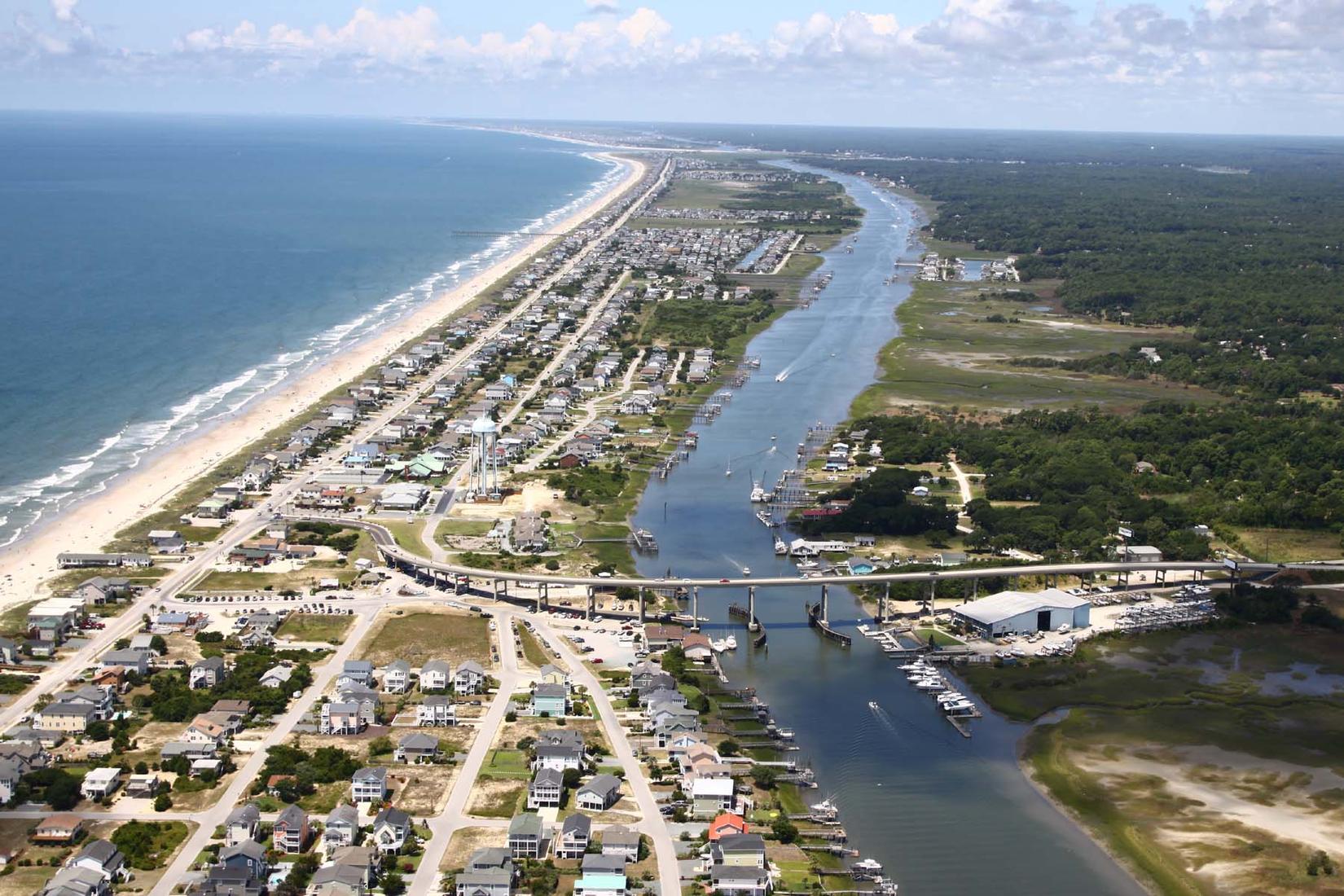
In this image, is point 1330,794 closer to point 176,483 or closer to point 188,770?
point 188,770

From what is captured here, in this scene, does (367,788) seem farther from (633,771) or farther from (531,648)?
(531,648)

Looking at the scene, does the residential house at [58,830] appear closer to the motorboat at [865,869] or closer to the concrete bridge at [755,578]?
the motorboat at [865,869]

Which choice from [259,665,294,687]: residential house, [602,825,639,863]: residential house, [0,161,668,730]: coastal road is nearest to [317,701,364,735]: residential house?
[259,665,294,687]: residential house

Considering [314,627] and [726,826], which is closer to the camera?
[726,826]

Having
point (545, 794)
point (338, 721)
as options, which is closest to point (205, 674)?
point (338, 721)

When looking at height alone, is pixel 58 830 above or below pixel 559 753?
below

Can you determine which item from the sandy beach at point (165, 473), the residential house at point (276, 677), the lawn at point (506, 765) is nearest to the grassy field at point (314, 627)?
the residential house at point (276, 677)
